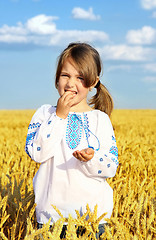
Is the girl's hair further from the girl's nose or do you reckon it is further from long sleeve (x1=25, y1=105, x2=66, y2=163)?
long sleeve (x1=25, y1=105, x2=66, y2=163)

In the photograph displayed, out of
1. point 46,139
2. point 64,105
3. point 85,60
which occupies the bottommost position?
point 46,139

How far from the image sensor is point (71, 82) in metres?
1.54

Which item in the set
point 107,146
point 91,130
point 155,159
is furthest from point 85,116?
point 155,159

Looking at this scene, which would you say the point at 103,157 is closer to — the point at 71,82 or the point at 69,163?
the point at 69,163

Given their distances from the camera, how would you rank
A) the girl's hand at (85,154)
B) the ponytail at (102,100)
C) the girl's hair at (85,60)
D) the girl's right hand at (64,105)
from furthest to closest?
the ponytail at (102,100) → the girl's hair at (85,60) → the girl's right hand at (64,105) → the girl's hand at (85,154)

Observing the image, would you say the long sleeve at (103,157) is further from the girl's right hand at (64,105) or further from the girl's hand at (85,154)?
the girl's right hand at (64,105)

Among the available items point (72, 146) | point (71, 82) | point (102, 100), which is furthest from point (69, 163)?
point (102, 100)

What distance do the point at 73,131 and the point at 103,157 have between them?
199mm

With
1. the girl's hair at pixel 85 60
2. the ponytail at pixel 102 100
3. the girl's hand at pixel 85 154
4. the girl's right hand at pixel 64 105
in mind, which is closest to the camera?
the girl's hand at pixel 85 154

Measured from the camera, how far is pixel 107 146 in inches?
61.8

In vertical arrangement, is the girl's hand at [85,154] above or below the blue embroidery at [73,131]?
below


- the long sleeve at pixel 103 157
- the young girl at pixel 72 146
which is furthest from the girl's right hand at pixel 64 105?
the long sleeve at pixel 103 157

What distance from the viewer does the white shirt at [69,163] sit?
1490 mm

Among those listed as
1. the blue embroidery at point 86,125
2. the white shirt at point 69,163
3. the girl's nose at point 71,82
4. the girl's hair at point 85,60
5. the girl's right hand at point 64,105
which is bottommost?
the white shirt at point 69,163
